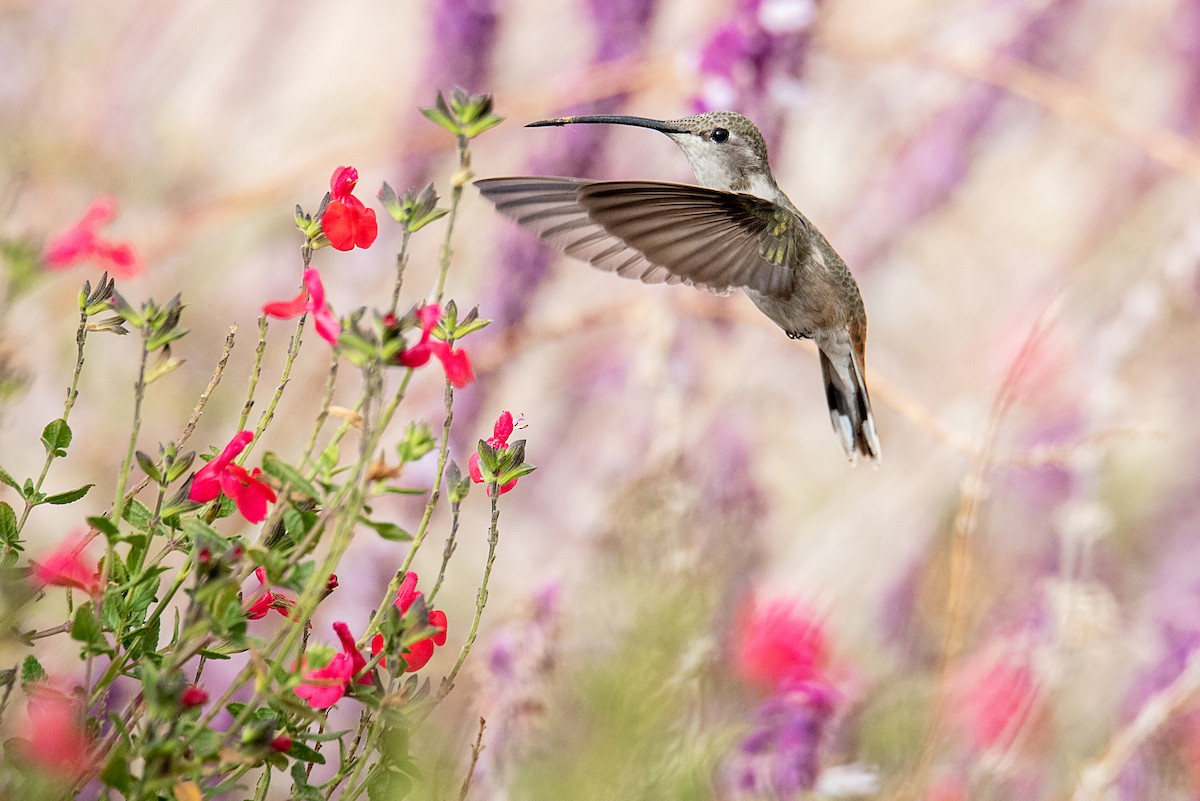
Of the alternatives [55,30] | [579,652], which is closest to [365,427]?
[579,652]

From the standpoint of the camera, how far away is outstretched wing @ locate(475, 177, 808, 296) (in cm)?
91

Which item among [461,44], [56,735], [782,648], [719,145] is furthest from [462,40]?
[56,735]

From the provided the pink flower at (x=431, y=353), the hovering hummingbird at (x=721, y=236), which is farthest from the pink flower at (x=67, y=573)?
the hovering hummingbird at (x=721, y=236)

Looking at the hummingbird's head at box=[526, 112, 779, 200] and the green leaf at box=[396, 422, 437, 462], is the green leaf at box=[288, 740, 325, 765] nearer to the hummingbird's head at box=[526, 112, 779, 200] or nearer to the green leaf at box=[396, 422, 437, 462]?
the green leaf at box=[396, 422, 437, 462]

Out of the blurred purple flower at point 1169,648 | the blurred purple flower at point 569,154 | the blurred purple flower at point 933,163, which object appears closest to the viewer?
the blurred purple flower at point 1169,648

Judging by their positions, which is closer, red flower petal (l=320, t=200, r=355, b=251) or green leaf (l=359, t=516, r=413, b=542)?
green leaf (l=359, t=516, r=413, b=542)

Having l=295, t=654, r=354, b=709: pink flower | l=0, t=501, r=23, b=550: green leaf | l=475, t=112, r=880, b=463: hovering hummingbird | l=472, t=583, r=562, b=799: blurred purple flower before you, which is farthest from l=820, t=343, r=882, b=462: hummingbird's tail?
l=0, t=501, r=23, b=550: green leaf

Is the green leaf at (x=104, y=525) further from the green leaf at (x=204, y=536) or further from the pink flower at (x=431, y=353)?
the pink flower at (x=431, y=353)

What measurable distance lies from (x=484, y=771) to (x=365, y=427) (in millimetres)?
817

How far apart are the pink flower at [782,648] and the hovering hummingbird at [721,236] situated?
0.21 m

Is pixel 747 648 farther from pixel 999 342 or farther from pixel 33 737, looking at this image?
pixel 999 342

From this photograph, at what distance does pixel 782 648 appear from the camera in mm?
1318

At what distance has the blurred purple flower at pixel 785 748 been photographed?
125cm

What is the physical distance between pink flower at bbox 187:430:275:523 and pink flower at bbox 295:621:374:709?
8 cm
